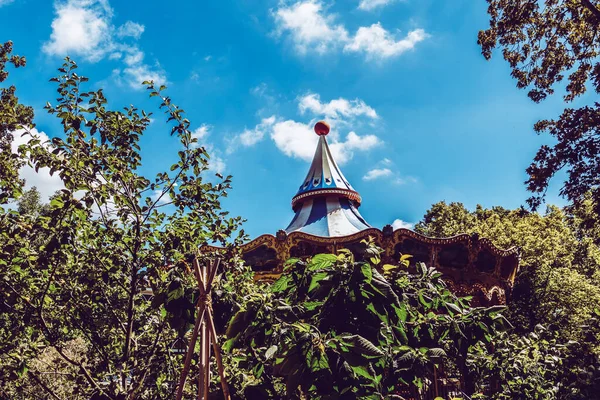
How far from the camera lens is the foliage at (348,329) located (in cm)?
225

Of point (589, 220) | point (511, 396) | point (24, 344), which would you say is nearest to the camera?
point (24, 344)

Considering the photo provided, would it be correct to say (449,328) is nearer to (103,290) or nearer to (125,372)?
(125,372)

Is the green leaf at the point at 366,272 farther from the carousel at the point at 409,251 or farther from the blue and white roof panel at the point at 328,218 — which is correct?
the blue and white roof panel at the point at 328,218

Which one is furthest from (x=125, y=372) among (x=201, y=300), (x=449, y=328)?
(x=449, y=328)

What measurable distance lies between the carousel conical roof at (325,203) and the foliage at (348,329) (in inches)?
422

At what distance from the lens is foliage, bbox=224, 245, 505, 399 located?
7.38 ft

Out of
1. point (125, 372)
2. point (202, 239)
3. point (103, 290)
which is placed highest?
point (202, 239)

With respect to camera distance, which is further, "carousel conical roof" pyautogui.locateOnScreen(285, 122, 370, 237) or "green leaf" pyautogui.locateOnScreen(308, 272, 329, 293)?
"carousel conical roof" pyautogui.locateOnScreen(285, 122, 370, 237)

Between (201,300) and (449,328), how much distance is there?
170 centimetres

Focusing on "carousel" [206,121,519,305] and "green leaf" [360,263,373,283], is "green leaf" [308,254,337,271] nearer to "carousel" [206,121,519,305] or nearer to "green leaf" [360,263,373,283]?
"green leaf" [360,263,373,283]

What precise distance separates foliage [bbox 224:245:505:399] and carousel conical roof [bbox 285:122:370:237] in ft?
35.2

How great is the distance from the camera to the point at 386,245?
11805 mm

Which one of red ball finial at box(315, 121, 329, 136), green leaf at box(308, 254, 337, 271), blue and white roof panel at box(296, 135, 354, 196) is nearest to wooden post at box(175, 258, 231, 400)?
green leaf at box(308, 254, 337, 271)

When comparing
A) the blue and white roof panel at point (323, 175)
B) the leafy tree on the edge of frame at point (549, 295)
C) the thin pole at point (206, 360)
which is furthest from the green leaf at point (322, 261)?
the blue and white roof panel at point (323, 175)
